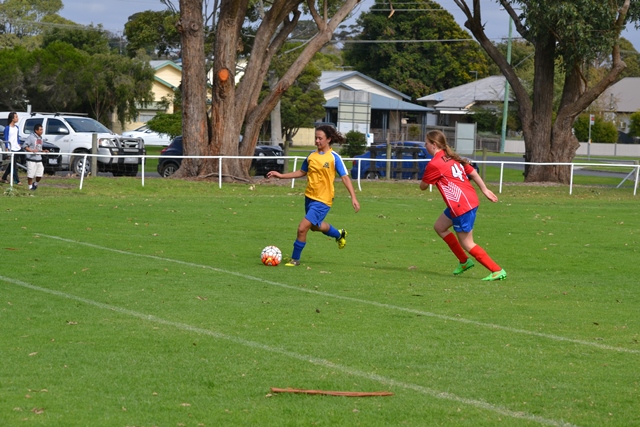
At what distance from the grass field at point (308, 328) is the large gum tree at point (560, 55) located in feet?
49.4

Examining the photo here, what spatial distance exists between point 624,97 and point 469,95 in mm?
18685

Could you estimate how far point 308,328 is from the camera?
8.56m

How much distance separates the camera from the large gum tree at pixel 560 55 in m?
30.7

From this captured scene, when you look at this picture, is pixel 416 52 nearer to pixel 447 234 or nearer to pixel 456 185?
pixel 447 234

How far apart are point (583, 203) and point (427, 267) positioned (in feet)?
45.7

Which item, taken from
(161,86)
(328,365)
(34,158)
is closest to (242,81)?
(34,158)

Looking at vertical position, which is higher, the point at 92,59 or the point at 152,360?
the point at 92,59

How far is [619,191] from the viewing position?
30.4 metres

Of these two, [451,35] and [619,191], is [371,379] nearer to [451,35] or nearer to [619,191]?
[619,191]

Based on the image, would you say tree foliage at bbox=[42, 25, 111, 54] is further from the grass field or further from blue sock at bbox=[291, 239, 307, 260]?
blue sock at bbox=[291, 239, 307, 260]

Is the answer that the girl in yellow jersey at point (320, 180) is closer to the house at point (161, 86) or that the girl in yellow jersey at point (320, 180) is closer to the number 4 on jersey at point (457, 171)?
the number 4 on jersey at point (457, 171)

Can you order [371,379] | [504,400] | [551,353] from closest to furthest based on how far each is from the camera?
[504,400] → [371,379] → [551,353]

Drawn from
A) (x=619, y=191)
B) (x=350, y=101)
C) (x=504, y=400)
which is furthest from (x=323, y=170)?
(x=350, y=101)

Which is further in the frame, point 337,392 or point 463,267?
point 463,267
